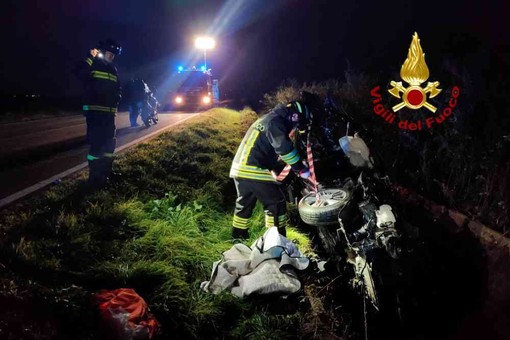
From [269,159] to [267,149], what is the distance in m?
0.13

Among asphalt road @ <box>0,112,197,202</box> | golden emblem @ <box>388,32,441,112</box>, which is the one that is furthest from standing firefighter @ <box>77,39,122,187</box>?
golden emblem @ <box>388,32,441,112</box>

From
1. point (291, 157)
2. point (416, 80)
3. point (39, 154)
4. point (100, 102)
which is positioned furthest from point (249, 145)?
point (39, 154)

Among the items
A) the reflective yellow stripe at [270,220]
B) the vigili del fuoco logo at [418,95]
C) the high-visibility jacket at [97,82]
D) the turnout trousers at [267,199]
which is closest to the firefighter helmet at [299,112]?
the turnout trousers at [267,199]

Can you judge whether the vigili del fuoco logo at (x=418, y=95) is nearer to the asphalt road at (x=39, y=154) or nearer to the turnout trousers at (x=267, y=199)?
the turnout trousers at (x=267, y=199)

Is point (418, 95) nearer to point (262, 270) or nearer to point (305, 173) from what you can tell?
point (305, 173)

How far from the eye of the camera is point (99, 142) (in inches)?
192

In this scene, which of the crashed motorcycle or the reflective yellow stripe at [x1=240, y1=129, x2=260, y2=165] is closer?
the crashed motorcycle

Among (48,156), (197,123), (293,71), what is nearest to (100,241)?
(48,156)

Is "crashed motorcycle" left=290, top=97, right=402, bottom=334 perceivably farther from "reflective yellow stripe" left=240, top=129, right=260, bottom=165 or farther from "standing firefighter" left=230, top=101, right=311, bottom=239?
"reflective yellow stripe" left=240, top=129, right=260, bottom=165

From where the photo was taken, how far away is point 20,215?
3.61 metres

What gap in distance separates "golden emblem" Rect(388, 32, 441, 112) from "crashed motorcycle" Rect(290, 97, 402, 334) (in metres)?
2.69

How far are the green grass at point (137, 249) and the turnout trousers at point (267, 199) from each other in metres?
0.49

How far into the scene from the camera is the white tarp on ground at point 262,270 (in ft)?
10.3

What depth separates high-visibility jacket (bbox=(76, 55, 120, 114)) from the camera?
4.62 metres
